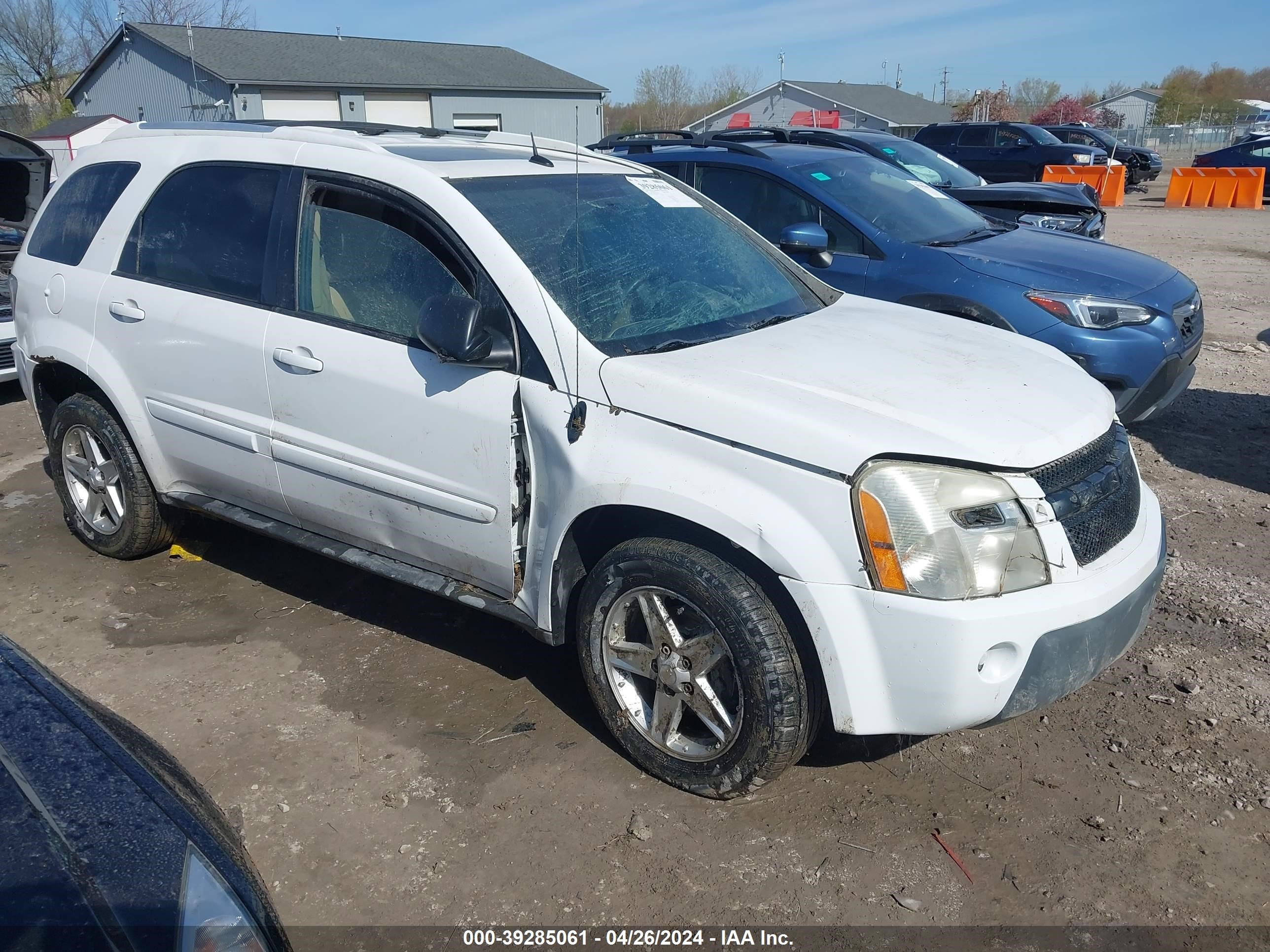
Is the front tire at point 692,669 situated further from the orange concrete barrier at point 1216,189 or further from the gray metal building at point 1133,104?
the gray metal building at point 1133,104

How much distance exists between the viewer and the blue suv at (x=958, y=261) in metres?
5.54

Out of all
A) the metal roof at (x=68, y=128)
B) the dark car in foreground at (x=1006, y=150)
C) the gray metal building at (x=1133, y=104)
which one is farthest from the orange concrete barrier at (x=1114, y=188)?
the gray metal building at (x=1133, y=104)

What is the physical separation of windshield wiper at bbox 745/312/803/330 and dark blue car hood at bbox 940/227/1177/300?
8.30 feet

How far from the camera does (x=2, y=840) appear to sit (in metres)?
1.69

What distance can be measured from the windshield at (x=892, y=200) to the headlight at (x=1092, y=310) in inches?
34.9

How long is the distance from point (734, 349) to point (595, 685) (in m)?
1.18

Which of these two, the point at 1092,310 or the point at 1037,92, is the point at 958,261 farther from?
the point at 1037,92

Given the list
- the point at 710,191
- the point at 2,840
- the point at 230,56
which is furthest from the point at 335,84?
the point at 2,840

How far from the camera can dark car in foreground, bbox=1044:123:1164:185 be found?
85.0 feet

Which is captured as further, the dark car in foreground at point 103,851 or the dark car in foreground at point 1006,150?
the dark car in foreground at point 1006,150

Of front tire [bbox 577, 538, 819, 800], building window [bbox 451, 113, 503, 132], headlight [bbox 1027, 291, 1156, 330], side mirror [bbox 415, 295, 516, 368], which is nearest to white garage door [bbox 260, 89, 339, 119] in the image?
building window [bbox 451, 113, 503, 132]

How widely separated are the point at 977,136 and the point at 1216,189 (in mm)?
5464

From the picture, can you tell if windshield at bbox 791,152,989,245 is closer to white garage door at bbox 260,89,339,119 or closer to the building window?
white garage door at bbox 260,89,339,119

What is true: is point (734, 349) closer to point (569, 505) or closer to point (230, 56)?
point (569, 505)
